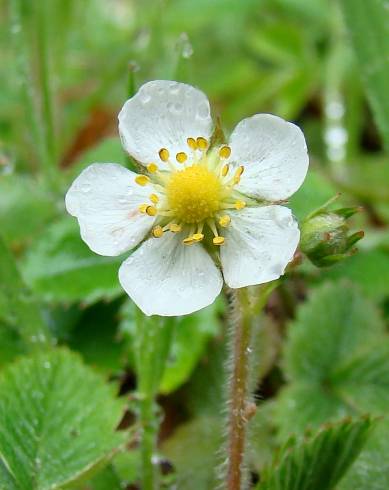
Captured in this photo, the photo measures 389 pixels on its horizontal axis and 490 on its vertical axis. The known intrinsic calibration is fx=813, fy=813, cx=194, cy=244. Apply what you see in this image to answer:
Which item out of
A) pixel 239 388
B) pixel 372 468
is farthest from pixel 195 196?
pixel 372 468

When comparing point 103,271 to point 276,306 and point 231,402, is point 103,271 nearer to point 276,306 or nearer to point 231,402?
point 276,306

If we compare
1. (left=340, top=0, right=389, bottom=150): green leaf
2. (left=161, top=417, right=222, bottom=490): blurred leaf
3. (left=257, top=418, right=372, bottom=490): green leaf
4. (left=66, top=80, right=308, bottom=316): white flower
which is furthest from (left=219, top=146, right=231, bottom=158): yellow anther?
(left=340, top=0, right=389, bottom=150): green leaf

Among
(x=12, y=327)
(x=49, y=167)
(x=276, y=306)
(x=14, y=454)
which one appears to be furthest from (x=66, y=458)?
(x=49, y=167)

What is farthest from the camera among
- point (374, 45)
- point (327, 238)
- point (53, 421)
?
point (374, 45)

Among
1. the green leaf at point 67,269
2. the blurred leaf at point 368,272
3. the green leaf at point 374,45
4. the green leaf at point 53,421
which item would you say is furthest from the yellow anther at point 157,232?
the green leaf at point 374,45

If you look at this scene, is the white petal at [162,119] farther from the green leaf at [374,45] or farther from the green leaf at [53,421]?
the green leaf at [374,45]

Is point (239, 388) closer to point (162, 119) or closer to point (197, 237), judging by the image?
point (197, 237)

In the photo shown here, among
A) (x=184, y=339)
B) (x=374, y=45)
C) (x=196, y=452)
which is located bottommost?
(x=196, y=452)

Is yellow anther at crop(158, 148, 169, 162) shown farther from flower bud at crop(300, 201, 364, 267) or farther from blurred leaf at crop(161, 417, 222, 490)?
blurred leaf at crop(161, 417, 222, 490)
